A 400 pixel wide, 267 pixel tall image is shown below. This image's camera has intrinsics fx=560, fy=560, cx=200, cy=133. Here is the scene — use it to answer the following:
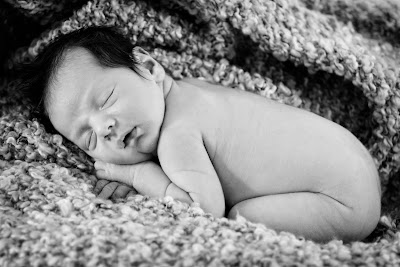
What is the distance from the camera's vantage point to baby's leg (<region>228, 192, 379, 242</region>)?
1134 millimetres

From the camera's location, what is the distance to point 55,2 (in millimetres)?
1340

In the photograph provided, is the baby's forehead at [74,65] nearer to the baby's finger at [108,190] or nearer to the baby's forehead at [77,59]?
the baby's forehead at [77,59]

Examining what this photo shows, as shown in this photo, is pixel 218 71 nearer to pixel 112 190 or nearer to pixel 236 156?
pixel 236 156

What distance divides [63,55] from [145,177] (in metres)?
0.31

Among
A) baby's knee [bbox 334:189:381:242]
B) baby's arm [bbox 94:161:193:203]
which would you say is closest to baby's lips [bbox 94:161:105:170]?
baby's arm [bbox 94:161:193:203]

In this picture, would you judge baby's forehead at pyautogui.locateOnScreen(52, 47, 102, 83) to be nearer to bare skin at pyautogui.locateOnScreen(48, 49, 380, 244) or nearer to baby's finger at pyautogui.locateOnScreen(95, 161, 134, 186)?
bare skin at pyautogui.locateOnScreen(48, 49, 380, 244)

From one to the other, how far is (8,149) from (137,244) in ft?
1.67

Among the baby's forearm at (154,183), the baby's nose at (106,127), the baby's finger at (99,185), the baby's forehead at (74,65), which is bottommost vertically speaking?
the baby's finger at (99,185)

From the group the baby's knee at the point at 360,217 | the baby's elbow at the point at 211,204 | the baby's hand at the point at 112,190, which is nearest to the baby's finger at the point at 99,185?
the baby's hand at the point at 112,190

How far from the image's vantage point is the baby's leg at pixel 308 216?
113 centimetres

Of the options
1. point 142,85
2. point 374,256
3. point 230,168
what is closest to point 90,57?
point 142,85

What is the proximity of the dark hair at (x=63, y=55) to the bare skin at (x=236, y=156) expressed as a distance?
23 mm

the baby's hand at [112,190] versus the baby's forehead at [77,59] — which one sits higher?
the baby's forehead at [77,59]

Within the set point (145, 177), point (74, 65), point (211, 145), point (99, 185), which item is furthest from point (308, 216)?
point (74, 65)
